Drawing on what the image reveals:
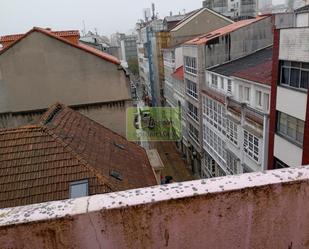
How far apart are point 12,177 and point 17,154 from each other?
3.25ft

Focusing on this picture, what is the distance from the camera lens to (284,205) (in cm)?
217

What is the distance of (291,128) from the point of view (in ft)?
43.9

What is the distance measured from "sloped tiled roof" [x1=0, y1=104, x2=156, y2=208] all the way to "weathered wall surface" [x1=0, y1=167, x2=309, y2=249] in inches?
308

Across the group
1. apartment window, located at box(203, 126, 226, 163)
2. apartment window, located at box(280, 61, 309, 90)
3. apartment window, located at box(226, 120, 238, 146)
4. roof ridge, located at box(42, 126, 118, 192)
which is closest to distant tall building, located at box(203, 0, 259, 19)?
apartment window, located at box(203, 126, 226, 163)

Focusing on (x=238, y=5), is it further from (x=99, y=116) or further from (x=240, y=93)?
(x=99, y=116)

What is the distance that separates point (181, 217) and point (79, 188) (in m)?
8.06

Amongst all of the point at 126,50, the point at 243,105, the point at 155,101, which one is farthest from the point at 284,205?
the point at 126,50

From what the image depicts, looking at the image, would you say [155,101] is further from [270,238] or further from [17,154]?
[270,238]

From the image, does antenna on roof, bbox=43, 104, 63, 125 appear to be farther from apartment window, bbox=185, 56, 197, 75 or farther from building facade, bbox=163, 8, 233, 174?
building facade, bbox=163, 8, 233, 174

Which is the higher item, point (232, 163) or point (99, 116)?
point (99, 116)

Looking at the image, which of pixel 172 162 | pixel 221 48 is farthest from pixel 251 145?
pixel 172 162

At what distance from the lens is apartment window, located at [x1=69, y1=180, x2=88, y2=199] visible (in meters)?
9.36

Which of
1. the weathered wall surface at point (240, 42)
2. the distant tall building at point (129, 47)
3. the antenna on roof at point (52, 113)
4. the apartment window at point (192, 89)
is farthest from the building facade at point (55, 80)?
the distant tall building at point (129, 47)

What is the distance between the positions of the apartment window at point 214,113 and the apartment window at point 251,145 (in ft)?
11.4
